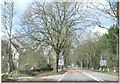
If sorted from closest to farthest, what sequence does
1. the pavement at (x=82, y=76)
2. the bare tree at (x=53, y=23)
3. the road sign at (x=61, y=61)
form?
1. the pavement at (x=82, y=76)
2. the bare tree at (x=53, y=23)
3. the road sign at (x=61, y=61)

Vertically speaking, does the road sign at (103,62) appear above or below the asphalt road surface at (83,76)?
above

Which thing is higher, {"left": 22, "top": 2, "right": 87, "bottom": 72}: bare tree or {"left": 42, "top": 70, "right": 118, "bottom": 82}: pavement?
{"left": 22, "top": 2, "right": 87, "bottom": 72}: bare tree

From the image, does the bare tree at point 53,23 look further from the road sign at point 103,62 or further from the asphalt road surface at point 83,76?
the road sign at point 103,62

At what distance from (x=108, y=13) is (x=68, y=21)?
112 cm

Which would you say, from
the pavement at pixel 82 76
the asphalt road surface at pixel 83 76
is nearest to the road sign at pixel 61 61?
the pavement at pixel 82 76

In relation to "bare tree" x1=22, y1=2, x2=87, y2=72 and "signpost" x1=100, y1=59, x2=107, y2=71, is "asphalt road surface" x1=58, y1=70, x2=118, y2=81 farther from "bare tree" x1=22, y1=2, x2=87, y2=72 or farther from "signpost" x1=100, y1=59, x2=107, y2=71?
"bare tree" x1=22, y1=2, x2=87, y2=72

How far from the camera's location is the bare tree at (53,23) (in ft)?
22.4

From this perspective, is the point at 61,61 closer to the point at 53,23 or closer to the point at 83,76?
the point at 53,23

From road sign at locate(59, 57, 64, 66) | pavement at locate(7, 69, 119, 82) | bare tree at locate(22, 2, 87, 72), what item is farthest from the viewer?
road sign at locate(59, 57, 64, 66)

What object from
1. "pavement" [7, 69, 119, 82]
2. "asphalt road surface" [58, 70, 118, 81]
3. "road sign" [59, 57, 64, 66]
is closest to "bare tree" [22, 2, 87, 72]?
"road sign" [59, 57, 64, 66]

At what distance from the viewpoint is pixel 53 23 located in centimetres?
730

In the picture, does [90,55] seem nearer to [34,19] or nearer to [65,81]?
[65,81]

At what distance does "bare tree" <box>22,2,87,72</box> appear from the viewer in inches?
268

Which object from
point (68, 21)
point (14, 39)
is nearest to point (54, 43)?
point (68, 21)
